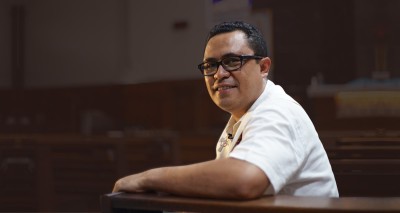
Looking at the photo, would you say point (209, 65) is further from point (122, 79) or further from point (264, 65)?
point (122, 79)

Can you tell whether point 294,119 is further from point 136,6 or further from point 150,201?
point 136,6

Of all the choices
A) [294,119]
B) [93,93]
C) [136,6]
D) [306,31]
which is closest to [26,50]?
[93,93]

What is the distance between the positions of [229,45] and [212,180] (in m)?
0.38

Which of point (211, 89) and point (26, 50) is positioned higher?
point (26, 50)

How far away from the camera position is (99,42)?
322 cm

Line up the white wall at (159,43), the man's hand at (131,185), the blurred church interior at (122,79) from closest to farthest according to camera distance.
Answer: the man's hand at (131,185) < the blurred church interior at (122,79) < the white wall at (159,43)

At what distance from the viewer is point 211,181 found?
108 centimetres

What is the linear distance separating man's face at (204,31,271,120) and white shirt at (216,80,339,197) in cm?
3

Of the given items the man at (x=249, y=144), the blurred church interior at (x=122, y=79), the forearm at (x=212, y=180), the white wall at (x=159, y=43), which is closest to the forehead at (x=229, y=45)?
the man at (x=249, y=144)

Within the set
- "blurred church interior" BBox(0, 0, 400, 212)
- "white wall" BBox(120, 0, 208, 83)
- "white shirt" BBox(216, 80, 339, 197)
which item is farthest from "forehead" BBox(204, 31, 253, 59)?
"white wall" BBox(120, 0, 208, 83)

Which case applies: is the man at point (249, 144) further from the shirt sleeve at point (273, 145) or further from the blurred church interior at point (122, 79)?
the blurred church interior at point (122, 79)

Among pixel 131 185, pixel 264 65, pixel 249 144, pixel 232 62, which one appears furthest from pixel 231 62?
pixel 131 185

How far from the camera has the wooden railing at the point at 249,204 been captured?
3.03 feet

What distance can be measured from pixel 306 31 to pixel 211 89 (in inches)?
65.2
